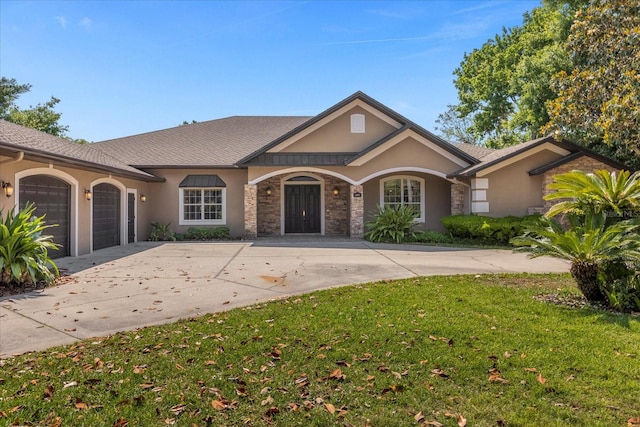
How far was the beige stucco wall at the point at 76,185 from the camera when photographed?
9352 millimetres

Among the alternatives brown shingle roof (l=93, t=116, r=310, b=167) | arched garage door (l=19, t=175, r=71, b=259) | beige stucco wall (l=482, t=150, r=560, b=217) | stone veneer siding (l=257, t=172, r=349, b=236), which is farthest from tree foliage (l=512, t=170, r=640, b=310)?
brown shingle roof (l=93, t=116, r=310, b=167)

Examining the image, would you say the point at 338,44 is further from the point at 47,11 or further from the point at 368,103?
the point at 47,11

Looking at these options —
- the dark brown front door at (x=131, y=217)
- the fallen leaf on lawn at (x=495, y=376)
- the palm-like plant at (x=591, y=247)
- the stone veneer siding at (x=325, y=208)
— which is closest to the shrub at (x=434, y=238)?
the stone veneer siding at (x=325, y=208)

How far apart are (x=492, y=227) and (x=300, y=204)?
8.98 metres

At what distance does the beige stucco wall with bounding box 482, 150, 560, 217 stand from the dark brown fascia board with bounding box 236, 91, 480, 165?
141cm

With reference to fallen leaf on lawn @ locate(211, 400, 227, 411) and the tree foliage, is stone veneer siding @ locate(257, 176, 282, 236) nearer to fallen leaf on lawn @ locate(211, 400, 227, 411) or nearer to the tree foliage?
the tree foliage

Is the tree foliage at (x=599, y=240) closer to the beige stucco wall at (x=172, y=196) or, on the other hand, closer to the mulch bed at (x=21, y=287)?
the mulch bed at (x=21, y=287)

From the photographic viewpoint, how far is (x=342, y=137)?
1695 centimetres

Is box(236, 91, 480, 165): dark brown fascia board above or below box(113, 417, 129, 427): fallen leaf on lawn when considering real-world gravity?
above

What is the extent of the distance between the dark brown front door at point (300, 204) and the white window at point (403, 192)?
342 cm

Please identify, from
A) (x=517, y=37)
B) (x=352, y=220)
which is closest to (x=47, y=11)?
(x=352, y=220)

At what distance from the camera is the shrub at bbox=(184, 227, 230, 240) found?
664 inches

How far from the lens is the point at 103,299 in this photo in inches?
254

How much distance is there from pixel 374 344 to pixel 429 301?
6.51 ft
